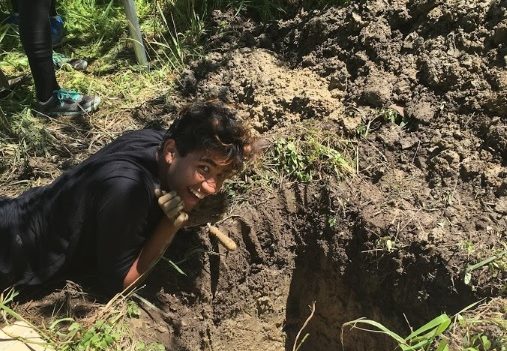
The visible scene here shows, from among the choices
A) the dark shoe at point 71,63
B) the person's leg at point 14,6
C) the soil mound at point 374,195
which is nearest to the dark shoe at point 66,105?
the dark shoe at point 71,63

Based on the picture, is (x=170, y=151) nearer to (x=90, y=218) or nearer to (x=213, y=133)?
(x=213, y=133)

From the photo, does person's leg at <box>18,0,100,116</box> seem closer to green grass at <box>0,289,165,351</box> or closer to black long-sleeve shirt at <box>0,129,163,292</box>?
black long-sleeve shirt at <box>0,129,163,292</box>

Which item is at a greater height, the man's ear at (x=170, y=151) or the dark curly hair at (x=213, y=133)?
the dark curly hair at (x=213, y=133)

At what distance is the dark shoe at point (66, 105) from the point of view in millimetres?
3461

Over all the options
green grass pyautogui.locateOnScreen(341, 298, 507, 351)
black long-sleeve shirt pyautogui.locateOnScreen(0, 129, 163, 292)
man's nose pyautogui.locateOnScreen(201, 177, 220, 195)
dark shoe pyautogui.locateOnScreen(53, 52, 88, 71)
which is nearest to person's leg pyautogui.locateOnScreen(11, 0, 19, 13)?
dark shoe pyautogui.locateOnScreen(53, 52, 88, 71)

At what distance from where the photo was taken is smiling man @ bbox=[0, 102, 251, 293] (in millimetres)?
2174

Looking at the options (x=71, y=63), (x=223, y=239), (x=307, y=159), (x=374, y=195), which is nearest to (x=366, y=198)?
(x=374, y=195)

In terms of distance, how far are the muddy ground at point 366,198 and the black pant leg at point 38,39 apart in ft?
1.84

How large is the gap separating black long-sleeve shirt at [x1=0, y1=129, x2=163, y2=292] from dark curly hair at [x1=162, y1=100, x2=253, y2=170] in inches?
6.9

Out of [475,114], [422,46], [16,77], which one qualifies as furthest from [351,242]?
[16,77]

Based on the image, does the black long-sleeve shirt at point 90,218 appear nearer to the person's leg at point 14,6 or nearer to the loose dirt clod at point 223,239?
the loose dirt clod at point 223,239

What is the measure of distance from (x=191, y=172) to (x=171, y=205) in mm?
146

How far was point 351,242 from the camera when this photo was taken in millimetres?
2859

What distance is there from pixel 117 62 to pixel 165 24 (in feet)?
1.40
